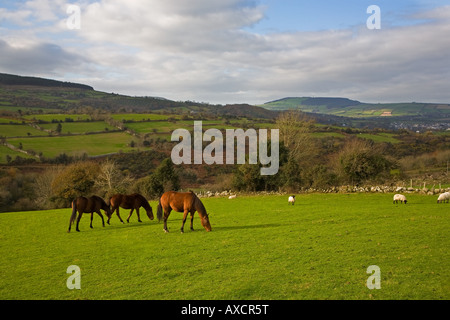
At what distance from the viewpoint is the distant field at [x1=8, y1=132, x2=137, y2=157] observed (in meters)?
59.8

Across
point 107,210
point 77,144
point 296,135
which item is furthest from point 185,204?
point 77,144

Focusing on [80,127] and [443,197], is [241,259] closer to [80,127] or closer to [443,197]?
[443,197]

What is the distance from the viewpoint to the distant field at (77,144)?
5975 cm

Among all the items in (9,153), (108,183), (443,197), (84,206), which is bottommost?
(108,183)

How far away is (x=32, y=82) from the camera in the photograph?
149125 mm

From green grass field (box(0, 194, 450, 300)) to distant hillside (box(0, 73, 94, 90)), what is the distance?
15754cm

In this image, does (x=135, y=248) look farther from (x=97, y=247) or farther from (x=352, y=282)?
(x=352, y=282)

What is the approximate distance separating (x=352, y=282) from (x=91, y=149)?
6360 centimetres

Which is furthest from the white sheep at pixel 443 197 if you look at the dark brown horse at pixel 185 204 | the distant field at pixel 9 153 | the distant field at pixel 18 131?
the distant field at pixel 18 131

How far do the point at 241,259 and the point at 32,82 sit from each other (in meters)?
174

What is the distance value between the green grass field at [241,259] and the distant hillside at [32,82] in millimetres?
157537

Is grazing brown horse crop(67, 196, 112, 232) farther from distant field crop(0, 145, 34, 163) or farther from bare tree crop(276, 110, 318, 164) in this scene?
distant field crop(0, 145, 34, 163)

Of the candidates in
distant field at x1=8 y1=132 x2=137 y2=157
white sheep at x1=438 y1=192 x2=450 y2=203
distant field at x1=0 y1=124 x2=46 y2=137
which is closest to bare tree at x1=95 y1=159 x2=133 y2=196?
distant field at x1=8 y1=132 x2=137 y2=157

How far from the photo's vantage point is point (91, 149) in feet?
206
